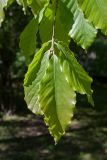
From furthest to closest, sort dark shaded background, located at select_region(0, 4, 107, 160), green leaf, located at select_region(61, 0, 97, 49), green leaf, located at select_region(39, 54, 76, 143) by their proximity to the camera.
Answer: dark shaded background, located at select_region(0, 4, 107, 160)
green leaf, located at select_region(61, 0, 97, 49)
green leaf, located at select_region(39, 54, 76, 143)

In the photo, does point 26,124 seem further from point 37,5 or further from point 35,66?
point 35,66

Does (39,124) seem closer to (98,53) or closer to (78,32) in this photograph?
(98,53)

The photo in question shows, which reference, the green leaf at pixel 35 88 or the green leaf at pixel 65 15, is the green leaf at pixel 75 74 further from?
the green leaf at pixel 65 15

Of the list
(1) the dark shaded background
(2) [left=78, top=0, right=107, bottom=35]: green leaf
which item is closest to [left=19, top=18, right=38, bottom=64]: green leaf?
(2) [left=78, top=0, right=107, bottom=35]: green leaf

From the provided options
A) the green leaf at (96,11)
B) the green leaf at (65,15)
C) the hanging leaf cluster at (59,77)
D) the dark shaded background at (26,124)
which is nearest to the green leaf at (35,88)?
the hanging leaf cluster at (59,77)

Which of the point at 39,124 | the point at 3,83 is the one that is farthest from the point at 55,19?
the point at 3,83

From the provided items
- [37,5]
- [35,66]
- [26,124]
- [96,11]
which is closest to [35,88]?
[35,66]

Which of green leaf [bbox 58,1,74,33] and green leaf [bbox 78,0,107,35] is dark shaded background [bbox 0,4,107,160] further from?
green leaf [bbox 78,0,107,35]
